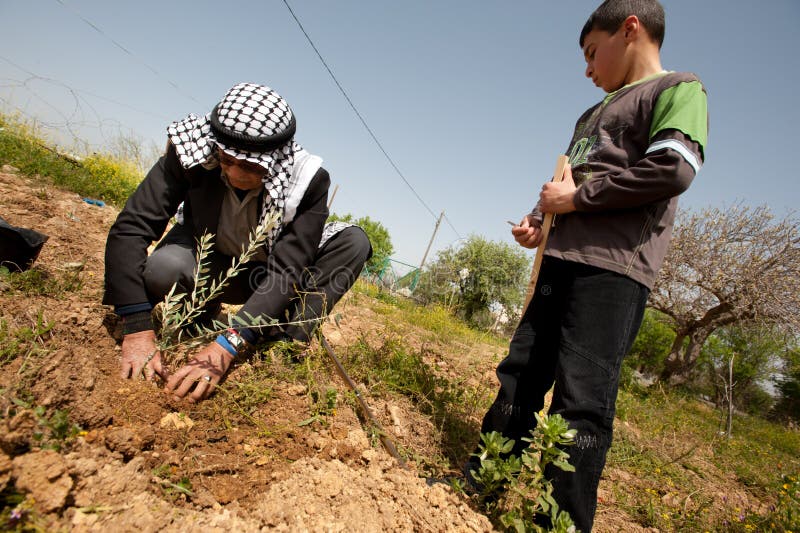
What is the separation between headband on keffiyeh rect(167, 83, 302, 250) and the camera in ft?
5.16

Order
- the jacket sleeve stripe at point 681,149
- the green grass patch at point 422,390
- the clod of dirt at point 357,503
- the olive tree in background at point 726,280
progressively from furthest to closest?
1. the olive tree in background at point 726,280
2. the green grass patch at point 422,390
3. the jacket sleeve stripe at point 681,149
4. the clod of dirt at point 357,503

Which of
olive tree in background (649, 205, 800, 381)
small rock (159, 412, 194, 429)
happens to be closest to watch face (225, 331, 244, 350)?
small rock (159, 412, 194, 429)

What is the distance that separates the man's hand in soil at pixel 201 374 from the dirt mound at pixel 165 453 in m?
0.05

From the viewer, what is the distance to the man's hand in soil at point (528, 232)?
5.56ft

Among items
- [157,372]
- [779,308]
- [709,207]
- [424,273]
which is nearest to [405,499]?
[157,372]

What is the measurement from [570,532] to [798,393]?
24.6 meters

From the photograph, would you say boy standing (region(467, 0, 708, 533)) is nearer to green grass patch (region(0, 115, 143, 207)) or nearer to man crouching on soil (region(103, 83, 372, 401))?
man crouching on soil (region(103, 83, 372, 401))

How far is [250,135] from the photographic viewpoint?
5.15 ft

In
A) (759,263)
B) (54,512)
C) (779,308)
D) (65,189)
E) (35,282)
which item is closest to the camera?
(54,512)

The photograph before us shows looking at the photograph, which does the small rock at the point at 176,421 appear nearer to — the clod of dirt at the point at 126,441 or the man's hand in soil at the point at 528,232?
the clod of dirt at the point at 126,441

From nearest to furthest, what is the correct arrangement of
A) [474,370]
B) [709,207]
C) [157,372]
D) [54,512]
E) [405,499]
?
[54,512] < [405,499] < [157,372] < [474,370] < [709,207]

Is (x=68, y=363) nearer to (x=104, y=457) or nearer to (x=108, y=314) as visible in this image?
(x=104, y=457)

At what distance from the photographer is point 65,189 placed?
4137 mm

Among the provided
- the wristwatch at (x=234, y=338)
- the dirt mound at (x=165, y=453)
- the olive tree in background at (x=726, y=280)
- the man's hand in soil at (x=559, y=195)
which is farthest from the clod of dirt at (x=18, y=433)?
the olive tree in background at (x=726, y=280)
